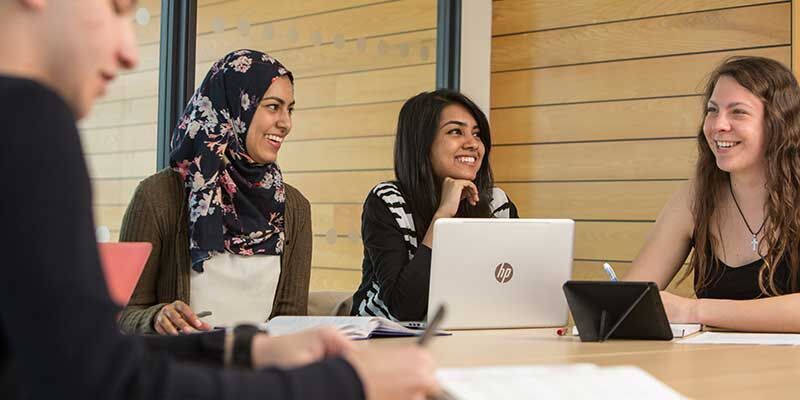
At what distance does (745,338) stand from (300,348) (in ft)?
4.52

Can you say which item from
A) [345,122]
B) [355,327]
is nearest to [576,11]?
[345,122]

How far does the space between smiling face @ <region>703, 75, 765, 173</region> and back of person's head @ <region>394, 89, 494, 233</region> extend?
32.0 inches

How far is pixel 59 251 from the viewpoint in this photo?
0.72 m

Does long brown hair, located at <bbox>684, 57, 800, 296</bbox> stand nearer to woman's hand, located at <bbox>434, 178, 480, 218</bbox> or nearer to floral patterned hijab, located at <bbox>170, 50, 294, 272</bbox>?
woman's hand, located at <bbox>434, 178, 480, 218</bbox>

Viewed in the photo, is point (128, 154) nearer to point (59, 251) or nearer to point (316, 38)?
point (316, 38)

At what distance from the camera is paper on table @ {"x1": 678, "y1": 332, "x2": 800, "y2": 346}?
2020 mm

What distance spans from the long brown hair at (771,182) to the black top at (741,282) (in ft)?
0.04

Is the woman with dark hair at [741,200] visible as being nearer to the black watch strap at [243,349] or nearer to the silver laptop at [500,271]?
the silver laptop at [500,271]

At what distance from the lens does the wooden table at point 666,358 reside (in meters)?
1.38

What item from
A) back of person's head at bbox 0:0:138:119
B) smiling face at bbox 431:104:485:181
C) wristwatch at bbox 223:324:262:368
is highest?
smiling face at bbox 431:104:485:181

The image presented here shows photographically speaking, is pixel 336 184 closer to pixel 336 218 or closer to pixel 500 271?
pixel 336 218

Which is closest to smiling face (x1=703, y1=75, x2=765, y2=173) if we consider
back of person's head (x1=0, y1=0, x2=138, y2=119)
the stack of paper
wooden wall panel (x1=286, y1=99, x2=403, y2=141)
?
the stack of paper

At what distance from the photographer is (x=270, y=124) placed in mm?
2979

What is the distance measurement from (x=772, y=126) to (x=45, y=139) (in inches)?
96.4
